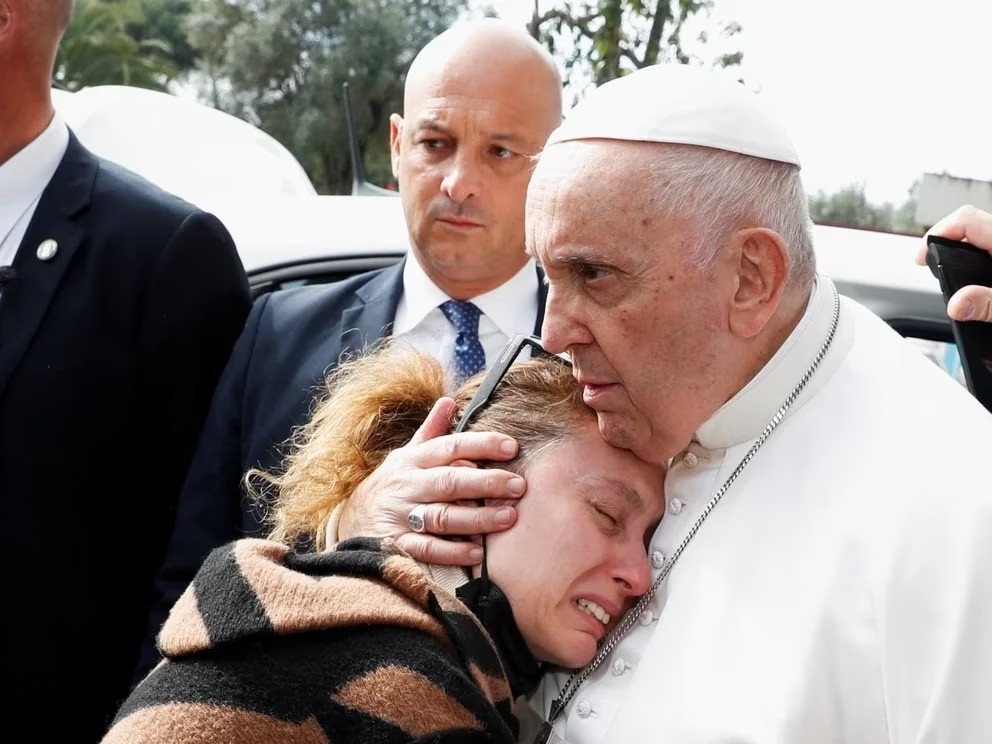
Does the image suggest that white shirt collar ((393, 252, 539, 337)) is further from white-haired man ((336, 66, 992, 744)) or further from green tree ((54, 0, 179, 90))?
green tree ((54, 0, 179, 90))

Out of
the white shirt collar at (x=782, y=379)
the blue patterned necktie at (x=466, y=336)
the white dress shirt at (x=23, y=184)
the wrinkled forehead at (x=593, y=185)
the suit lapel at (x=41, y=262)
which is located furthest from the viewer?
the blue patterned necktie at (x=466, y=336)

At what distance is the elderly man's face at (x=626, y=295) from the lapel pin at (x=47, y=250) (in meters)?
1.41

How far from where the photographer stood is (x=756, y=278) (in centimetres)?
189

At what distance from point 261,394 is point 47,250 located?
0.63m

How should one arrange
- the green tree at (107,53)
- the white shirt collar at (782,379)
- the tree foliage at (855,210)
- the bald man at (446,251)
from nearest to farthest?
the white shirt collar at (782,379), the bald man at (446,251), the tree foliage at (855,210), the green tree at (107,53)

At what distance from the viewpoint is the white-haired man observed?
1.74m

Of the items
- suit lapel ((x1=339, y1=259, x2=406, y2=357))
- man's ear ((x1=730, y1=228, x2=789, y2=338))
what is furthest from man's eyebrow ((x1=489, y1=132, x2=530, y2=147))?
man's ear ((x1=730, y1=228, x2=789, y2=338))

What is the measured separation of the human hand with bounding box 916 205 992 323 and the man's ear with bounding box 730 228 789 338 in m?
0.48

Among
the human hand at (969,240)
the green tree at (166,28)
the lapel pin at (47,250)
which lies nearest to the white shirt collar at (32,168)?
the lapel pin at (47,250)

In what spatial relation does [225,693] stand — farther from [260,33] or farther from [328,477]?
[260,33]

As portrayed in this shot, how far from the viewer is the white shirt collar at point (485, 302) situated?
3.30 meters

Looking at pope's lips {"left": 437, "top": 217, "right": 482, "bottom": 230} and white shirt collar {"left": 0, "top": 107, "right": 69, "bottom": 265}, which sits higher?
white shirt collar {"left": 0, "top": 107, "right": 69, "bottom": 265}

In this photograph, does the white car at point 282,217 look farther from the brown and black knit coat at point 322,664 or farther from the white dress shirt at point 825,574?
the brown and black knit coat at point 322,664

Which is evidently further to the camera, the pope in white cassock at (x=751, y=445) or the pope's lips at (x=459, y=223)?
the pope's lips at (x=459, y=223)
